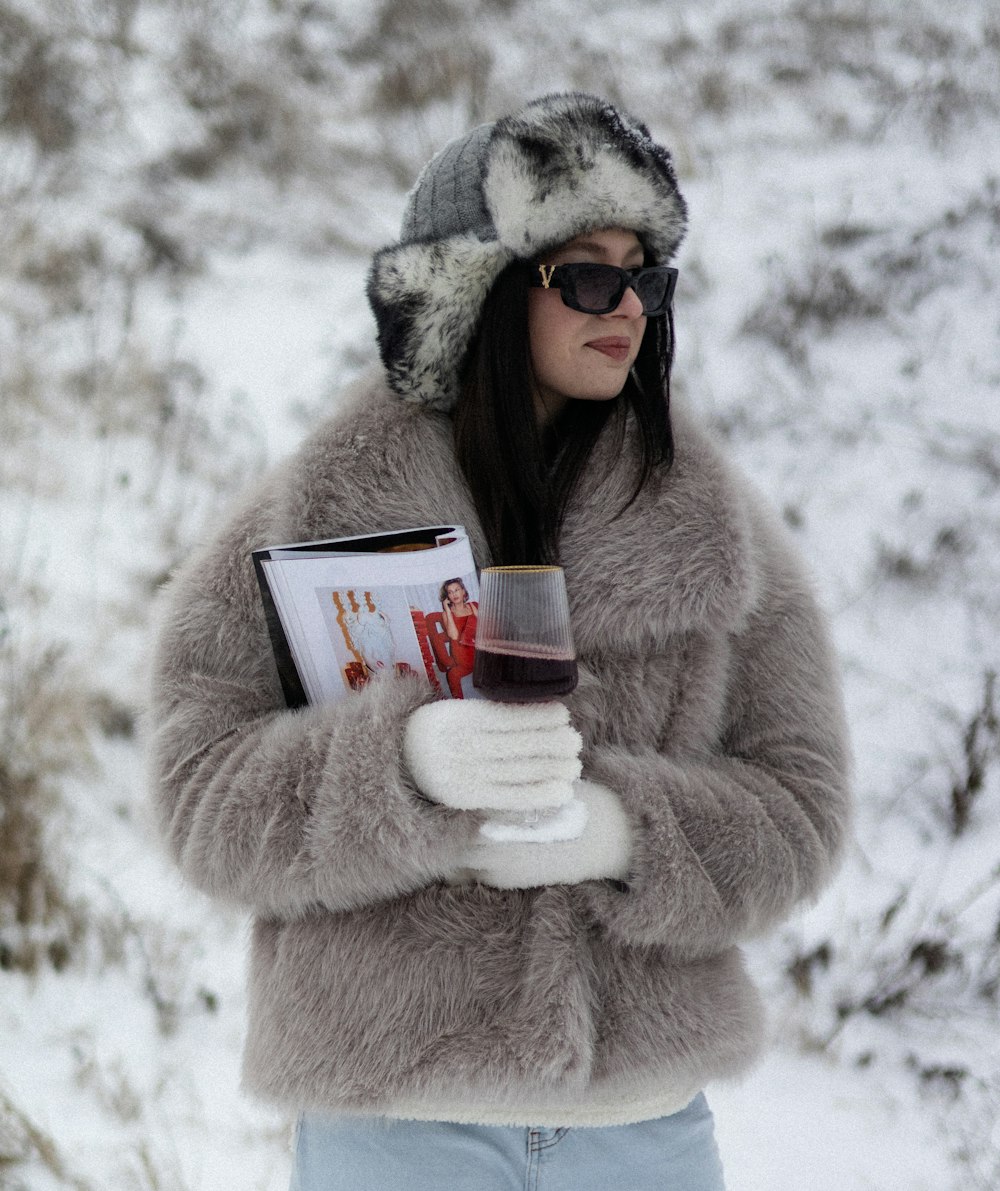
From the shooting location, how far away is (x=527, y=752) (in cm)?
125

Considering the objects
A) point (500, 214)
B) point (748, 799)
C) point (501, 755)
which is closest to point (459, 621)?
point (501, 755)

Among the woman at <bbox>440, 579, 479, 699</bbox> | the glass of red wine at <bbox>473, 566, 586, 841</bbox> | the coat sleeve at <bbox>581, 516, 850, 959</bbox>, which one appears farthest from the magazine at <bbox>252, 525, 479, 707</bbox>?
the coat sleeve at <bbox>581, 516, 850, 959</bbox>

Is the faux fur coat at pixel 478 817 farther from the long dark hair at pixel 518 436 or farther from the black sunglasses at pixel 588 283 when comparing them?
the black sunglasses at pixel 588 283

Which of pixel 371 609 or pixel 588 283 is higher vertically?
pixel 588 283

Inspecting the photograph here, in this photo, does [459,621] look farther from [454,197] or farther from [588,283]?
[454,197]

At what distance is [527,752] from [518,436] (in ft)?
1.75

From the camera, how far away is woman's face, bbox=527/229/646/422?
62.4 inches

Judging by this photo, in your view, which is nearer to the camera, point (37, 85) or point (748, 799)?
point (748, 799)

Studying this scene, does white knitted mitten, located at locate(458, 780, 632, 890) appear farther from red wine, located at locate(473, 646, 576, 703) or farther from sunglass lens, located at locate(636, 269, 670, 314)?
sunglass lens, located at locate(636, 269, 670, 314)

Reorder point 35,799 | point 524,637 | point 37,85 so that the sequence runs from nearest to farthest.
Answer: point 524,637, point 35,799, point 37,85

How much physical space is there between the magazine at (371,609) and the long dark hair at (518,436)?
154mm

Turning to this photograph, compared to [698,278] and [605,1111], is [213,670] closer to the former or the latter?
[605,1111]

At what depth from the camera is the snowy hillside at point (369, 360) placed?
292 cm

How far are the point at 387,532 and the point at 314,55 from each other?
7.04 meters
